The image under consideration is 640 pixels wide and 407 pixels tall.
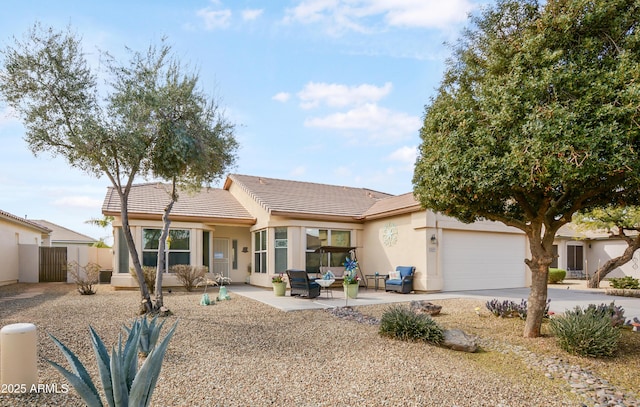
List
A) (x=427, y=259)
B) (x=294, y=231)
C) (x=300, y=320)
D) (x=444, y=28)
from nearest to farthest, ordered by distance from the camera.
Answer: (x=444, y=28), (x=300, y=320), (x=427, y=259), (x=294, y=231)

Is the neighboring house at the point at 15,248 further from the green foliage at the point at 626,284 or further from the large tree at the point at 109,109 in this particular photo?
the green foliage at the point at 626,284

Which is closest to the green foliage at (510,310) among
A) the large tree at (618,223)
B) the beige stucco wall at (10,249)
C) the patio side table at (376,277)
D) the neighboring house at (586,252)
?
the patio side table at (376,277)

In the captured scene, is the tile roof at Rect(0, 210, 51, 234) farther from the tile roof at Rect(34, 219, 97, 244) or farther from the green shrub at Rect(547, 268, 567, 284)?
the green shrub at Rect(547, 268, 567, 284)

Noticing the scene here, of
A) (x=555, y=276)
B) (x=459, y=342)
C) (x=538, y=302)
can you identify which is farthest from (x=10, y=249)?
(x=555, y=276)

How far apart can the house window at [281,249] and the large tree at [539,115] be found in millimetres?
9388

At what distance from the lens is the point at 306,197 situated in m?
18.5

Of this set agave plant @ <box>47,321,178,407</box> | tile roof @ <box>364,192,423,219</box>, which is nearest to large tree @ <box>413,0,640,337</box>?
agave plant @ <box>47,321,178,407</box>

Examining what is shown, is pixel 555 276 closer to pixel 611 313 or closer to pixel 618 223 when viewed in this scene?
pixel 618 223

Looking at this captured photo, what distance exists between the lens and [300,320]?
9375 mm

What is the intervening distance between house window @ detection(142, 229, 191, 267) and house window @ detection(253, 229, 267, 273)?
2972mm

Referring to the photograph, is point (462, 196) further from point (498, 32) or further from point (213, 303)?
point (213, 303)

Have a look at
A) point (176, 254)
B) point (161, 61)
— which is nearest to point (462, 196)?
point (161, 61)

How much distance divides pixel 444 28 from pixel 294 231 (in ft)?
33.1

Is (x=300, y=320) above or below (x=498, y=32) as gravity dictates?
below
